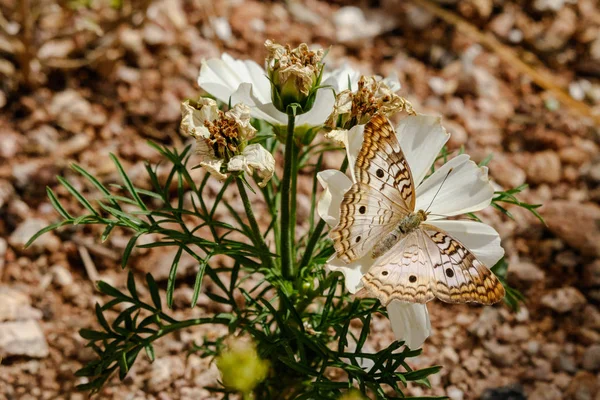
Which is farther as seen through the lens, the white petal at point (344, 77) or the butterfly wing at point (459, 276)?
the white petal at point (344, 77)

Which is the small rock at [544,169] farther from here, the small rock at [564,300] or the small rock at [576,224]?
the small rock at [564,300]

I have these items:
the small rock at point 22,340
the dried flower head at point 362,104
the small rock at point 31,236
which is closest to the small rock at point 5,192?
the small rock at point 31,236

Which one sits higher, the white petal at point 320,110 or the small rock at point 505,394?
the white petal at point 320,110

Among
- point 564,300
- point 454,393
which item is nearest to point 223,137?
point 454,393

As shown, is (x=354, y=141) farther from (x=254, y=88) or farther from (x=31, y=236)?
(x=31, y=236)

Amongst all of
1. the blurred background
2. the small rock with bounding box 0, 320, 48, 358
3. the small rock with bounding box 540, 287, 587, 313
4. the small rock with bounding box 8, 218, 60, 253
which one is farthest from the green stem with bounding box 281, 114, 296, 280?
the small rock with bounding box 540, 287, 587, 313

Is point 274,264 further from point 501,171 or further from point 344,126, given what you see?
point 501,171

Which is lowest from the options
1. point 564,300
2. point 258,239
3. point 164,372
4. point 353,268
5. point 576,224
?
point 164,372
